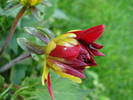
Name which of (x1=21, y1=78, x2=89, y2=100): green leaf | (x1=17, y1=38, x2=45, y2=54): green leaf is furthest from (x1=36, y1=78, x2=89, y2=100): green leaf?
(x1=17, y1=38, x2=45, y2=54): green leaf

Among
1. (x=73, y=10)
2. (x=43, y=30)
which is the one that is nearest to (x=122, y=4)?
(x=73, y=10)

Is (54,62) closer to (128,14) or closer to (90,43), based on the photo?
(90,43)

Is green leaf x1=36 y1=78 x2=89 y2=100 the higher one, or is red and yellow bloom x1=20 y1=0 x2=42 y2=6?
red and yellow bloom x1=20 y1=0 x2=42 y2=6

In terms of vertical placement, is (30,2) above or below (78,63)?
above

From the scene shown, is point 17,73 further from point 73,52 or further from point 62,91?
point 73,52

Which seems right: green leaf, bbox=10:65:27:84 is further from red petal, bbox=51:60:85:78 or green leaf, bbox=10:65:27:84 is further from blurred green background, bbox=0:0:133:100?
red petal, bbox=51:60:85:78

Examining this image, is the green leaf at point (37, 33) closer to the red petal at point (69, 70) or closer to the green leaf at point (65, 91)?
the red petal at point (69, 70)

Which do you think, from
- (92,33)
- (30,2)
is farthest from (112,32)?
(92,33)
